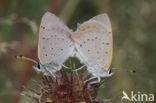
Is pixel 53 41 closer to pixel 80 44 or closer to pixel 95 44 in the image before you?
pixel 80 44

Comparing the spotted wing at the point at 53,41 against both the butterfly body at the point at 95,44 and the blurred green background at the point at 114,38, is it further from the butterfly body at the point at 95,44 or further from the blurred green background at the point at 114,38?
the blurred green background at the point at 114,38

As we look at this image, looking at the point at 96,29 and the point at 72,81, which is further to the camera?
the point at 96,29

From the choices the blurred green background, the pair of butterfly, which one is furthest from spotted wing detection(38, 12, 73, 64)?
the blurred green background

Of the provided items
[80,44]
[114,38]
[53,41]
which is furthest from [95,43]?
[114,38]

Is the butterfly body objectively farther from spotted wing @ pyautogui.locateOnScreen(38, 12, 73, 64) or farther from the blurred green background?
the blurred green background

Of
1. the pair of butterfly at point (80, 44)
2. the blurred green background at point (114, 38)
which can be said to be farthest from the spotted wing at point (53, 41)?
the blurred green background at point (114, 38)

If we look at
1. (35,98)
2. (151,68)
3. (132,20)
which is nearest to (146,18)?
(132,20)

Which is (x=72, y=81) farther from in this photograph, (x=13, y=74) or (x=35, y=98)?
(x=13, y=74)
